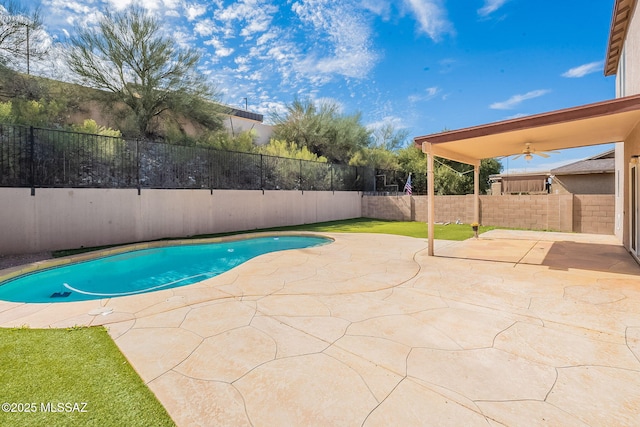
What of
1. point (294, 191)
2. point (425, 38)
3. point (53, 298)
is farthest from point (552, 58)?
point (53, 298)

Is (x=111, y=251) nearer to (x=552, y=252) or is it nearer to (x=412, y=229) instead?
(x=412, y=229)

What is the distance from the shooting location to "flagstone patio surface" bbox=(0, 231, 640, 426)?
1.82m

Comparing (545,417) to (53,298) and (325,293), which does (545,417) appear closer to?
(325,293)

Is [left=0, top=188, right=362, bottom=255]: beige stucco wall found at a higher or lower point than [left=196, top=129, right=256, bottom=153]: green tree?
lower

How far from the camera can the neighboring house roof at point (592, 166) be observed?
48.7 feet

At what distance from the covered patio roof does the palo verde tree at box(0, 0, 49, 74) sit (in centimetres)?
1294

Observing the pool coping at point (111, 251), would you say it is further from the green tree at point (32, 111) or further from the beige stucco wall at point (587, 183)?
the beige stucco wall at point (587, 183)

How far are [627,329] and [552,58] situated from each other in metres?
12.6

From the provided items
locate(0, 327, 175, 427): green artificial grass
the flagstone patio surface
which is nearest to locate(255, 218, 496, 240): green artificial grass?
the flagstone patio surface

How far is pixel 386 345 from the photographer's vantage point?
2586 mm

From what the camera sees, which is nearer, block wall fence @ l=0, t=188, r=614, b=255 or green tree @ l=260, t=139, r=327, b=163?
block wall fence @ l=0, t=188, r=614, b=255

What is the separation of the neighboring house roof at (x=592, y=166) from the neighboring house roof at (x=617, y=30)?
9181 mm

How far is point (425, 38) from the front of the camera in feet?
39.8

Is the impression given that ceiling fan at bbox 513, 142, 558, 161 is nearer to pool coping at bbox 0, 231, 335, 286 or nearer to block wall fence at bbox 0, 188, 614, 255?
block wall fence at bbox 0, 188, 614, 255
